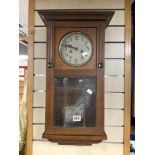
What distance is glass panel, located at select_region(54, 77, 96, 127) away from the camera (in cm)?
160

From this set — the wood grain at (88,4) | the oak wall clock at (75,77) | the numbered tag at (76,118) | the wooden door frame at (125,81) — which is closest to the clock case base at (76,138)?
the oak wall clock at (75,77)

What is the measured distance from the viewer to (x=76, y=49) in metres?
1.63

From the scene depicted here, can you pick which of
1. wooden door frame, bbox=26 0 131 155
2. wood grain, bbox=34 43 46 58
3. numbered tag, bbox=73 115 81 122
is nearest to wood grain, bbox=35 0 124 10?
wooden door frame, bbox=26 0 131 155

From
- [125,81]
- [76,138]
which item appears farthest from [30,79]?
[125,81]

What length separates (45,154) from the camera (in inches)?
69.1

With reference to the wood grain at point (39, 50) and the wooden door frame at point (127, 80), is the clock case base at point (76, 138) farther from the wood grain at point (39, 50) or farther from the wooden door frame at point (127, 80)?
the wood grain at point (39, 50)

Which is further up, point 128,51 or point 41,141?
point 128,51

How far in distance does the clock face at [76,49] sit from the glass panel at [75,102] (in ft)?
0.40

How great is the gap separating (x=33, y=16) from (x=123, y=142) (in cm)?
112

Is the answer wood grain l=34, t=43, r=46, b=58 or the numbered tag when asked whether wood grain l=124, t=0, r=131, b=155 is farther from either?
wood grain l=34, t=43, r=46, b=58

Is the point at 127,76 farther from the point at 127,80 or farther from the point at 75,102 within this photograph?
the point at 75,102

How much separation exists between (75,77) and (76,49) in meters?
0.19
